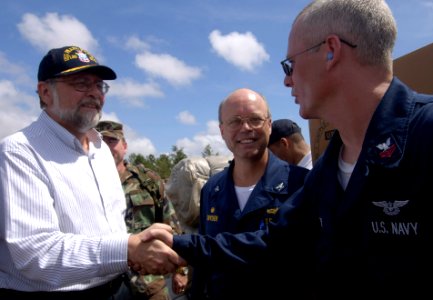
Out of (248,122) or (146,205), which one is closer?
(248,122)

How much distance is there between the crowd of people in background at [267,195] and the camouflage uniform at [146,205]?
52 cm

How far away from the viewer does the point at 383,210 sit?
154 centimetres

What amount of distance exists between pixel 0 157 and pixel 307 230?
1750 mm

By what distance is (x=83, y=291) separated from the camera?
235 cm

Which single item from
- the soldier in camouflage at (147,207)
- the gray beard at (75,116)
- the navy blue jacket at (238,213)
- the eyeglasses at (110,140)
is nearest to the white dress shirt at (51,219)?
the gray beard at (75,116)

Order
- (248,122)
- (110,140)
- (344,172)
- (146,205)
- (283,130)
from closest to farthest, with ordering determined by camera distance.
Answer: (344,172), (248,122), (146,205), (283,130), (110,140)

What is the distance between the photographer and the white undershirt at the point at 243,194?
286 cm

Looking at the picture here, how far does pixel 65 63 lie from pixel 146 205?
1.90 m

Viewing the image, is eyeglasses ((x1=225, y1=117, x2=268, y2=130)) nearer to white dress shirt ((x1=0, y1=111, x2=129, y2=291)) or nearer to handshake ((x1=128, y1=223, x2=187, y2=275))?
handshake ((x1=128, y1=223, x2=187, y2=275))

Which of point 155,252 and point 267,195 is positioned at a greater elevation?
point 267,195

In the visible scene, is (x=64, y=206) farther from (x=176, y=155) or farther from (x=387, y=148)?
(x=176, y=155)

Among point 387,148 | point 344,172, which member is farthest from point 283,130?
point 387,148

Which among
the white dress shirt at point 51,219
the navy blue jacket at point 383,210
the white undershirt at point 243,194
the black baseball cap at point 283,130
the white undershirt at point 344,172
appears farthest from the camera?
the black baseball cap at point 283,130

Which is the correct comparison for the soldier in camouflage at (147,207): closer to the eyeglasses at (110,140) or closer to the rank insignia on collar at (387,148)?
the eyeglasses at (110,140)
